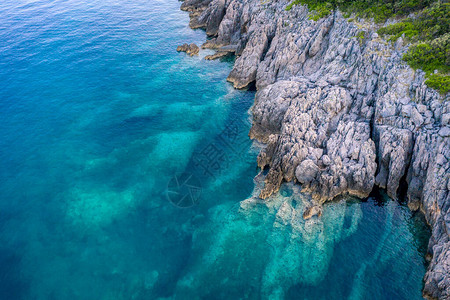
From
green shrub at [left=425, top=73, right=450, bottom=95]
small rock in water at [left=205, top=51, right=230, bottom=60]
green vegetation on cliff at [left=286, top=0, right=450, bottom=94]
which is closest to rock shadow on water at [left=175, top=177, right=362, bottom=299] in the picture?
green shrub at [left=425, top=73, right=450, bottom=95]

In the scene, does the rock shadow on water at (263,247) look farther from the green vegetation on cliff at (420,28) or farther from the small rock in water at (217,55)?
the small rock in water at (217,55)

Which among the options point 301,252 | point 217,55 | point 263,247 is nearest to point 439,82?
point 301,252

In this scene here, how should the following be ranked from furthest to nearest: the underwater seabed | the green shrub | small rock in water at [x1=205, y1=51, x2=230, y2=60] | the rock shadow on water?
1. small rock in water at [x1=205, y1=51, x2=230, y2=60]
2. the green shrub
3. the rock shadow on water
4. the underwater seabed

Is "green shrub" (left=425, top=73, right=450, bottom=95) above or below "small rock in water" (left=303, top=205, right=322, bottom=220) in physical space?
above

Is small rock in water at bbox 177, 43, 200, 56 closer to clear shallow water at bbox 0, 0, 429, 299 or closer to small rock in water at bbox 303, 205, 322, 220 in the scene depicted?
clear shallow water at bbox 0, 0, 429, 299

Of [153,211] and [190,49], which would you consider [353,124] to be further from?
[190,49]

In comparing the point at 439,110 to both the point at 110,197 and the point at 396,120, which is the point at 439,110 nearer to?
the point at 396,120
